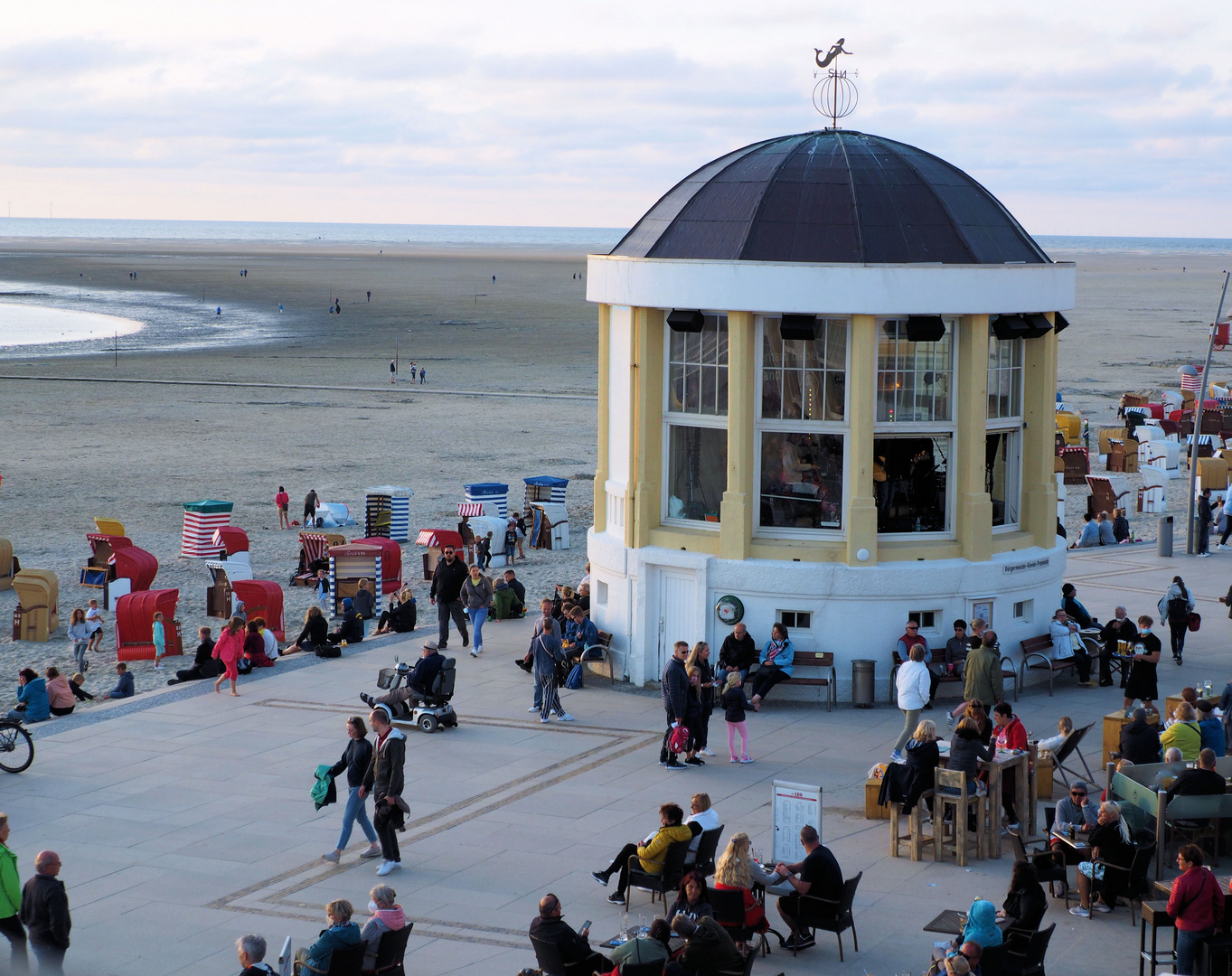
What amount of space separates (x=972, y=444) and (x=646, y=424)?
4.57 metres

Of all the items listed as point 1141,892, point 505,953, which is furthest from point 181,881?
point 1141,892

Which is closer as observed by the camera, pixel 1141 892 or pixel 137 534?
pixel 1141 892

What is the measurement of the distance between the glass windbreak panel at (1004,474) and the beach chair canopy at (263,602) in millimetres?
12293

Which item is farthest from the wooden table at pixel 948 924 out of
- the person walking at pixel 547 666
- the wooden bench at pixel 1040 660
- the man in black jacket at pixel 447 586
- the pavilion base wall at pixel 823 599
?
the man in black jacket at pixel 447 586

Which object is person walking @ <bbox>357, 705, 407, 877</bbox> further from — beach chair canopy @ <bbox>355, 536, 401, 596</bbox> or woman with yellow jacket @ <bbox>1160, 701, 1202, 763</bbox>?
beach chair canopy @ <bbox>355, 536, 401, 596</bbox>

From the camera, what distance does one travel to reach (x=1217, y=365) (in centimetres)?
8031

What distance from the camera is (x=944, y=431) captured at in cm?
2089

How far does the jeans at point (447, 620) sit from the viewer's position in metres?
23.4

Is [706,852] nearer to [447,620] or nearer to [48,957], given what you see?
[48,957]

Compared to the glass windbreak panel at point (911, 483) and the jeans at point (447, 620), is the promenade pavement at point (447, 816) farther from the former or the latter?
the glass windbreak panel at point (911, 483)

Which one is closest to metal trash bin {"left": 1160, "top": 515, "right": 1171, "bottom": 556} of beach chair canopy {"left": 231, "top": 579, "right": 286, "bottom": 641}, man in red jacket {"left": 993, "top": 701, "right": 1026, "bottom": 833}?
man in red jacket {"left": 993, "top": 701, "right": 1026, "bottom": 833}

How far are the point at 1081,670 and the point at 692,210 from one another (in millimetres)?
8770

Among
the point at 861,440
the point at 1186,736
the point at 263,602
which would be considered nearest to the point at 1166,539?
the point at 861,440

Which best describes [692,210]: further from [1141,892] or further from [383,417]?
[383,417]
